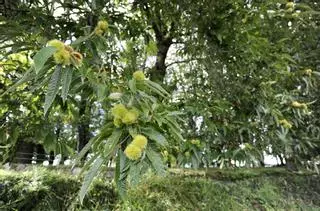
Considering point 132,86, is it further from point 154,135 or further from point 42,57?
point 42,57

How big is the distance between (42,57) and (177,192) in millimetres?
2025

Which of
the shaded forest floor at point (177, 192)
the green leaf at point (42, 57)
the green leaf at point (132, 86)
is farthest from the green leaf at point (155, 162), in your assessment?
the shaded forest floor at point (177, 192)

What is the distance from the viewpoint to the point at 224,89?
1979mm

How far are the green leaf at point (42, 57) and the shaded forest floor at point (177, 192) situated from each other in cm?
97

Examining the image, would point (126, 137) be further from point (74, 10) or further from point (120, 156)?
point (74, 10)

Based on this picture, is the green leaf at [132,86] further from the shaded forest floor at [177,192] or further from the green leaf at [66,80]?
the shaded forest floor at [177,192]

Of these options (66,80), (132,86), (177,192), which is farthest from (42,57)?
(177,192)

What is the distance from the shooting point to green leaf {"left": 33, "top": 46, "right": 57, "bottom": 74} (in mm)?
634

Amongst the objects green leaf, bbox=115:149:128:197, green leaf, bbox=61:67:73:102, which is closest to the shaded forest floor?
green leaf, bbox=115:149:128:197

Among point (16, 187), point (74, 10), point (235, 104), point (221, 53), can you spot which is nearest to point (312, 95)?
point (235, 104)

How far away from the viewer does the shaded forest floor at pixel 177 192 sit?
2102 millimetres

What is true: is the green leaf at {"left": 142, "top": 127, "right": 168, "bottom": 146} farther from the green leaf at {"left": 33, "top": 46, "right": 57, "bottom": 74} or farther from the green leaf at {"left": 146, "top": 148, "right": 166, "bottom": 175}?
the green leaf at {"left": 33, "top": 46, "right": 57, "bottom": 74}

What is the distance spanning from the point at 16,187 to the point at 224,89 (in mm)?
1424

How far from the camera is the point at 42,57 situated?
64 centimetres
